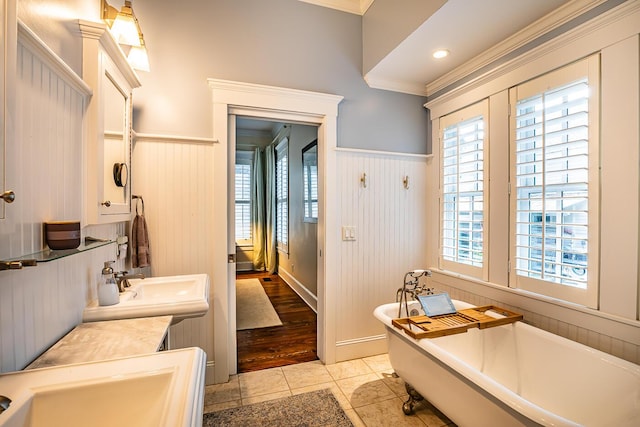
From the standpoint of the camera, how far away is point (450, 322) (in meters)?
1.91

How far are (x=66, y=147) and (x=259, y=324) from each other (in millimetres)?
2785

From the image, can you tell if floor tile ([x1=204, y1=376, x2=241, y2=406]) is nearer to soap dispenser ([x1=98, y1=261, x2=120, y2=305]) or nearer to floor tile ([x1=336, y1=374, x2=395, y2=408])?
floor tile ([x1=336, y1=374, x2=395, y2=408])

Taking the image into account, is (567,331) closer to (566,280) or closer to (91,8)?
(566,280)

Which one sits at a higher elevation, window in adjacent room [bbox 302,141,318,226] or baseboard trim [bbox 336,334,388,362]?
window in adjacent room [bbox 302,141,318,226]

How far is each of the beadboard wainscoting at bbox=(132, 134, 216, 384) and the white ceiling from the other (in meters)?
1.67

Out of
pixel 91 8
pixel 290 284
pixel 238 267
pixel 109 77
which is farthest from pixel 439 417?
pixel 238 267

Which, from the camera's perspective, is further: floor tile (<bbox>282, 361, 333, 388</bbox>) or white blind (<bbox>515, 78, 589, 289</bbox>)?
floor tile (<bbox>282, 361, 333, 388</bbox>)

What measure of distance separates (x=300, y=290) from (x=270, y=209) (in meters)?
2.29

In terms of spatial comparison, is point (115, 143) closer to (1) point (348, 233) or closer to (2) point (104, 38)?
(2) point (104, 38)

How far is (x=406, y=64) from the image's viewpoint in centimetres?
252

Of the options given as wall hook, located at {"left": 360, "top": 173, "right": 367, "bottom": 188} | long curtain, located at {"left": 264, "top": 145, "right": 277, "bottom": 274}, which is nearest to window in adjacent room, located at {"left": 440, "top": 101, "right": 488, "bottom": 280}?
wall hook, located at {"left": 360, "top": 173, "right": 367, "bottom": 188}

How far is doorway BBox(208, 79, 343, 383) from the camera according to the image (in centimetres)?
230

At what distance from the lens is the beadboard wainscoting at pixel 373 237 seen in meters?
2.68

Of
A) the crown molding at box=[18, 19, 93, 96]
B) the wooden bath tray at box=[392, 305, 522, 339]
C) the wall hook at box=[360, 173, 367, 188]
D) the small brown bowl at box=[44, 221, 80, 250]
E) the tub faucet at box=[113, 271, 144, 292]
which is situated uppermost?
the crown molding at box=[18, 19, 93, 96]
